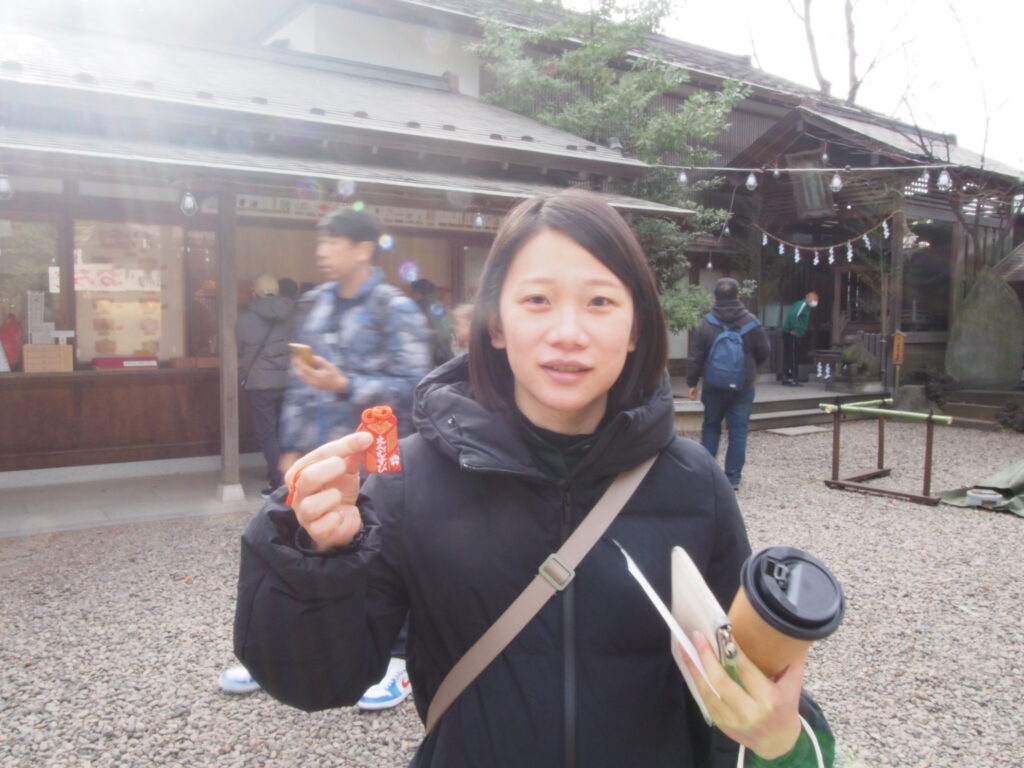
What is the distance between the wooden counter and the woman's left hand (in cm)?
803

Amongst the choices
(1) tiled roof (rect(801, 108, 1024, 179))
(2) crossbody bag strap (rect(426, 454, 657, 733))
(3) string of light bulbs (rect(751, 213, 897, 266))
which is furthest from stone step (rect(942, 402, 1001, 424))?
(2) crossbody bag strap (rect(426, 454, 657, 733))

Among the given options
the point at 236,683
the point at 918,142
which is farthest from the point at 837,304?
the point at 236,683

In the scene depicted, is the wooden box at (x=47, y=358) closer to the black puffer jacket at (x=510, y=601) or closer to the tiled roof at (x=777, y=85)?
the tiled roof at (x=777, y=85)

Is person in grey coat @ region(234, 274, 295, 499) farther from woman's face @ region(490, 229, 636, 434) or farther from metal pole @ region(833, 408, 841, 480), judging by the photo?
woman's face @ region(490, 229, 636, 434)

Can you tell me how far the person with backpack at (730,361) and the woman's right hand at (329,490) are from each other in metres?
6.53

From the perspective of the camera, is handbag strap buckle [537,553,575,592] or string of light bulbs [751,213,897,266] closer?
handbag strap buckle [537,553,575,592]

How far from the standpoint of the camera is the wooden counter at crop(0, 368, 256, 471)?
738 cm

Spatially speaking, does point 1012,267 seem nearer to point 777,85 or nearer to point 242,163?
point 777,85

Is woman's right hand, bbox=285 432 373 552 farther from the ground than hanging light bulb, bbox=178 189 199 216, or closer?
closer

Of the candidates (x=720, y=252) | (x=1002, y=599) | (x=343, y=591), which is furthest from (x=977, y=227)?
(x=343, y=591)

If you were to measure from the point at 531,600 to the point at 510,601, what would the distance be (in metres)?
0.04

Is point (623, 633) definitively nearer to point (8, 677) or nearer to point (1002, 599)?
point (8, 677)

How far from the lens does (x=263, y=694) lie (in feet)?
11.9

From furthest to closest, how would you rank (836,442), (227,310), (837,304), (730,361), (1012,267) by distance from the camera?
1. (837,304)
2. (1012,267)
3. (836,442)
4. (730,361)
5. (227,310)
